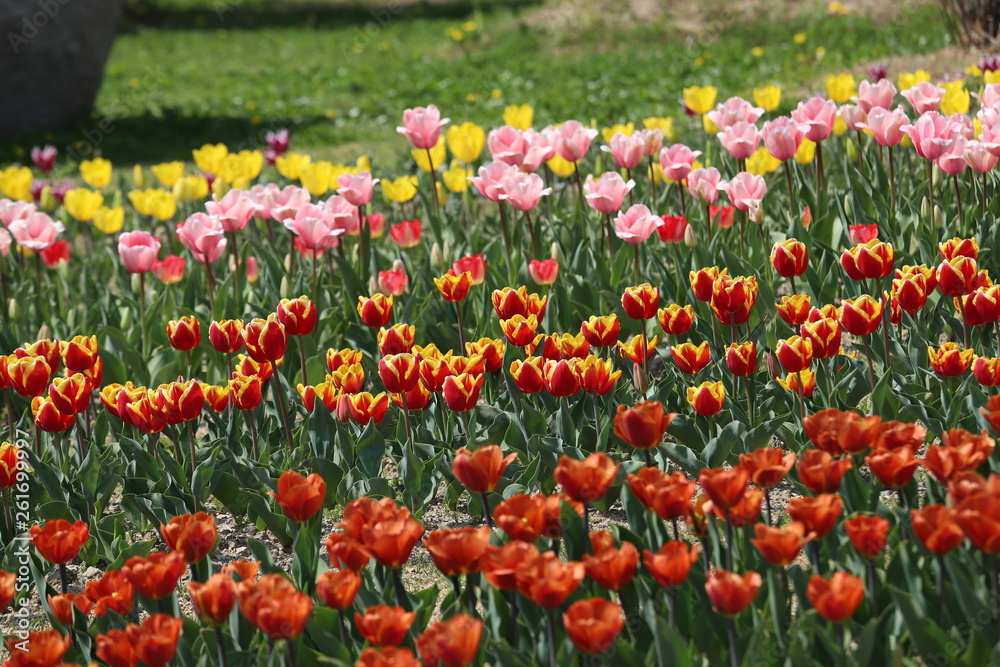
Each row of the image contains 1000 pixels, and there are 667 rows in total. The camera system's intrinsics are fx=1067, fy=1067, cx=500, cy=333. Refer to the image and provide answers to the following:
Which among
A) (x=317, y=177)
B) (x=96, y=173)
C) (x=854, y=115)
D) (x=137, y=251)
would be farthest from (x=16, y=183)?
(x=854, y=115)

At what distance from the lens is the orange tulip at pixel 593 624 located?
165 centimetres

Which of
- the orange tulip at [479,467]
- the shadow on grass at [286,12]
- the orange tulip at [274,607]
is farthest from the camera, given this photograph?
the shadow on grass at [286,12]

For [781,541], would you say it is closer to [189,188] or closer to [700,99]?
[700,99]

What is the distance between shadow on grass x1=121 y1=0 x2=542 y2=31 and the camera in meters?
18.7

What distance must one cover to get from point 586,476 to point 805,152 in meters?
2.95

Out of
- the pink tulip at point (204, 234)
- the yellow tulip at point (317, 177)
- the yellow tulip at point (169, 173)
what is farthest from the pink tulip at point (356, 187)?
the yellow tulip at point (169, 173)

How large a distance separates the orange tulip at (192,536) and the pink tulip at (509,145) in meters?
2.36

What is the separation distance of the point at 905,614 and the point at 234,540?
73.6 inches

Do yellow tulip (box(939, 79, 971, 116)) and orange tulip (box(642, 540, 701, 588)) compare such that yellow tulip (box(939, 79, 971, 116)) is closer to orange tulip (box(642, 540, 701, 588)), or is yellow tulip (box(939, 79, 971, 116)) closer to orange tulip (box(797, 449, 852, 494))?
orange tulip (box(797, 449, 852, 494))

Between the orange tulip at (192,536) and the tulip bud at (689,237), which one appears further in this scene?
the tulip bud at (689,237)

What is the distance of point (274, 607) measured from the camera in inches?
68.9

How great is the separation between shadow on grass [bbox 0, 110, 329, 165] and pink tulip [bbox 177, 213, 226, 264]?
6.58m

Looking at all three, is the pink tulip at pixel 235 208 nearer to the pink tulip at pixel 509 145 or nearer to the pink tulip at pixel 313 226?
the pink tulip at pixel 313 226

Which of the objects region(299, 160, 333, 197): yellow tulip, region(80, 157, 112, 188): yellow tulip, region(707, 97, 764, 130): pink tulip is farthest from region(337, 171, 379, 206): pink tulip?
region(80, 157, 112, 188): yellow tulip
